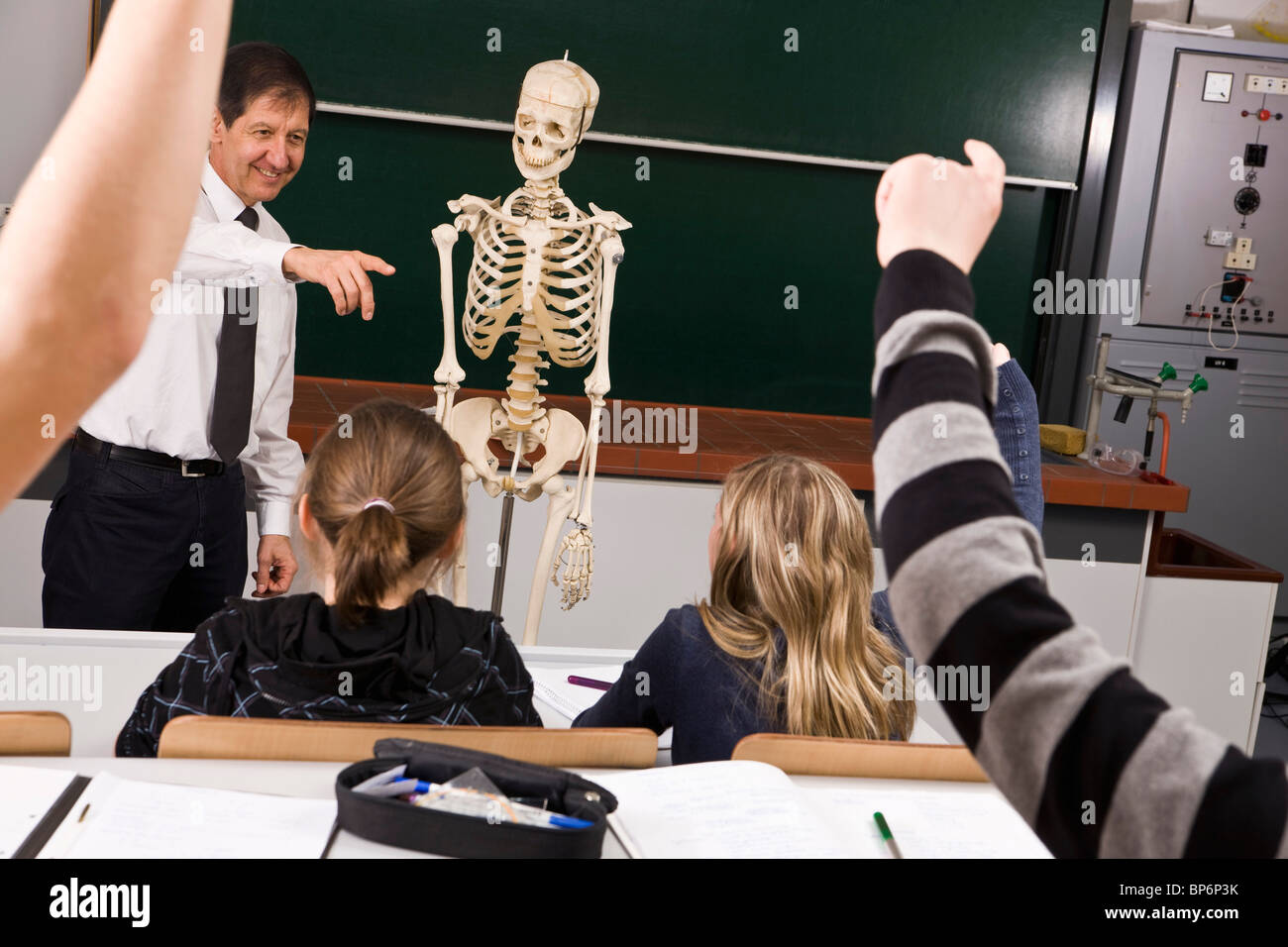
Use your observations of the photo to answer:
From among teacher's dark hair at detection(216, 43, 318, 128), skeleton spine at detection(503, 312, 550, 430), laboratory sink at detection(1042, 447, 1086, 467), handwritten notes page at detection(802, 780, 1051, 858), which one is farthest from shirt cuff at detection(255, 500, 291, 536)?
laboratory sink at detection(1042, 447, 1086, 467)

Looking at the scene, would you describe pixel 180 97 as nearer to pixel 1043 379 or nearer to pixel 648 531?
pixel 648 531

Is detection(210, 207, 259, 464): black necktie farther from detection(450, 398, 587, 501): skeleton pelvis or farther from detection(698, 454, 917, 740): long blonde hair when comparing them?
detection(698, 454, 917, 740): long blonde hair

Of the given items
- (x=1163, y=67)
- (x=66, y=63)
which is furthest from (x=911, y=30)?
(x=66, y=63)

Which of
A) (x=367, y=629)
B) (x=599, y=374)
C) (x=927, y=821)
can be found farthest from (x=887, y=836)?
(x=599, y=374)

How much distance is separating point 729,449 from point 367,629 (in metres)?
2.36

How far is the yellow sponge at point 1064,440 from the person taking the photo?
4145 millimetres

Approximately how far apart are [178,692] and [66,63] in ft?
10.6

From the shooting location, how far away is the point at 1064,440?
4184 millimetres

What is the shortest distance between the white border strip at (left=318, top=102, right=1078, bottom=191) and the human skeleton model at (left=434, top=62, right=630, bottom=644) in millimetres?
1590

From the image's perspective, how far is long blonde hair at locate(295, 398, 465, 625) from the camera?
1597 millimetres

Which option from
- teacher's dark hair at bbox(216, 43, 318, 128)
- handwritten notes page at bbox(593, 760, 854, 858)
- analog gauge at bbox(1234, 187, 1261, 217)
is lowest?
handwritten notes page at bbox(593, 760, 854, 858)

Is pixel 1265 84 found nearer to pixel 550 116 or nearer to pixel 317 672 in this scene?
pixel 550 116

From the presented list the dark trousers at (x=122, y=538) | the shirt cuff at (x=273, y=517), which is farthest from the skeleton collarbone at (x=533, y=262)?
the dark trousers at (x=122, y=538)

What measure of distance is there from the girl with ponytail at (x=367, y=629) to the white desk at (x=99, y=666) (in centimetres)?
22
